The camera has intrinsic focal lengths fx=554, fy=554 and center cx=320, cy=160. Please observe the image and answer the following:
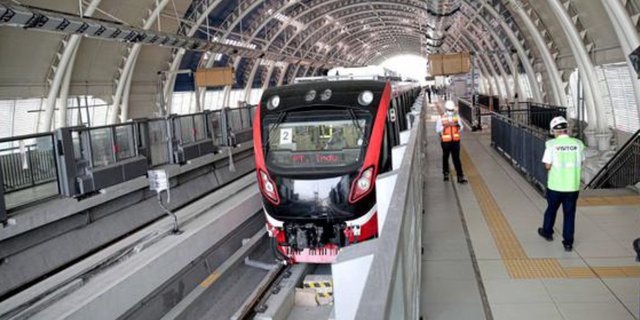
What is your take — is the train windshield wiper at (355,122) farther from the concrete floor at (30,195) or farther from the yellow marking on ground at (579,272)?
the concrete floor at (30,195)

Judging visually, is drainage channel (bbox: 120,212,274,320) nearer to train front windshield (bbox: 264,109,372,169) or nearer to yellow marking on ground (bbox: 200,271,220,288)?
yellow marking on ground (bbox: 200,271,220,288)

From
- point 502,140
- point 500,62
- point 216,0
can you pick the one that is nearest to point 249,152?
point 502,140

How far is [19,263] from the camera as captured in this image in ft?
27.7

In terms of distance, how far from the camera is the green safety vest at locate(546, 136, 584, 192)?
21.8 feet

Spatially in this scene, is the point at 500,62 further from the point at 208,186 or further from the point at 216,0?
the point at 208,186

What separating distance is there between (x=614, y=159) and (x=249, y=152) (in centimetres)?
1253

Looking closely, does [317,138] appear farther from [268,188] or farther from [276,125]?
[268,188]

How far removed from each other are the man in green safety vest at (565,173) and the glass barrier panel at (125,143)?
8616 millimetres

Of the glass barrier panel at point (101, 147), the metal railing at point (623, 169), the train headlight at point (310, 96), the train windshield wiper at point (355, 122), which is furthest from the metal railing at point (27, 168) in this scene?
the metal railing at point (623, 169)

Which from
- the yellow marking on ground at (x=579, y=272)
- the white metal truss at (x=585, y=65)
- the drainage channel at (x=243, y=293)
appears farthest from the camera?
the white metal truss at (x=585, y=65)

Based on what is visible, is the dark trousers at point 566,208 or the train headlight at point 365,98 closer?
the dark trousers at point 566,208

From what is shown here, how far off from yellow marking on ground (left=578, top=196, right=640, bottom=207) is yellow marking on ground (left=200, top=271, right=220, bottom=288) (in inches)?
239

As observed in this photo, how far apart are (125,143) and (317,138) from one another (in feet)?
17.7

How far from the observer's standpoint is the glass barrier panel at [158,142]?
1372cm
